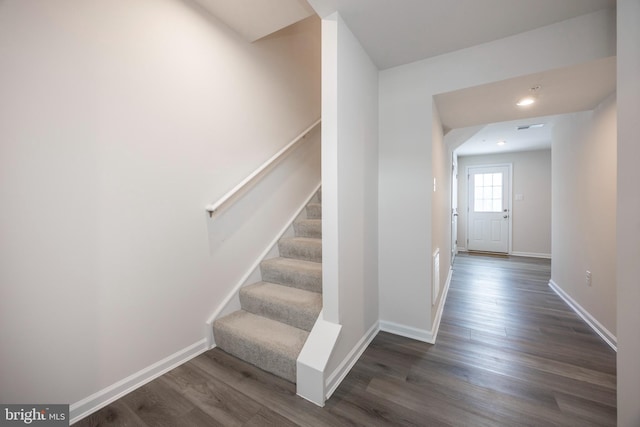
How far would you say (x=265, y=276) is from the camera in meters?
2.34

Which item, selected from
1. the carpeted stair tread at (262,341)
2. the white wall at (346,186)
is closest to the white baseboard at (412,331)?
the white wall at (346,186)

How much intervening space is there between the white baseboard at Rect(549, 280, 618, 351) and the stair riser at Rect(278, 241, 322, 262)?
6.88 feet

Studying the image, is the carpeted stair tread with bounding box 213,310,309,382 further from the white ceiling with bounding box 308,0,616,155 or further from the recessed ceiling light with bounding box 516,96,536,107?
the recessed ceiling light with bounding box 516,96,536,107

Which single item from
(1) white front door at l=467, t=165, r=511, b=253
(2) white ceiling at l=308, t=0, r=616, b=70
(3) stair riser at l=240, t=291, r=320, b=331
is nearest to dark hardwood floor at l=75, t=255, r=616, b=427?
(3) stair riser at l=240, t=291, r=320, b=331

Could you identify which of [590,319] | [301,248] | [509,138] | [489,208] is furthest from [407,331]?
[489,208]

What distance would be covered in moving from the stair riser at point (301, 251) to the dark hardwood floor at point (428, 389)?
2.93 feet

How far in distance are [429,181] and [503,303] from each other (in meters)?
2.02

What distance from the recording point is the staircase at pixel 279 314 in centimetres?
165

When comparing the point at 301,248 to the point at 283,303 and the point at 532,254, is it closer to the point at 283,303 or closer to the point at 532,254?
the point at 283,303

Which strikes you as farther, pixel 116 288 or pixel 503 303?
pixel 503 303

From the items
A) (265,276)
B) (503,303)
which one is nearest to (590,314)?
(503,303)

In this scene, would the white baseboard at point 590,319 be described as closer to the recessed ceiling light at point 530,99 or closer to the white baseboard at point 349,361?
the white baseboard at point 349,361

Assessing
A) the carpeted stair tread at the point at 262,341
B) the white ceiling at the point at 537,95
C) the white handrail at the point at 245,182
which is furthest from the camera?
the white handrail at the point at 245,182

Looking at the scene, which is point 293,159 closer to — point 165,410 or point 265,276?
point 265,276
